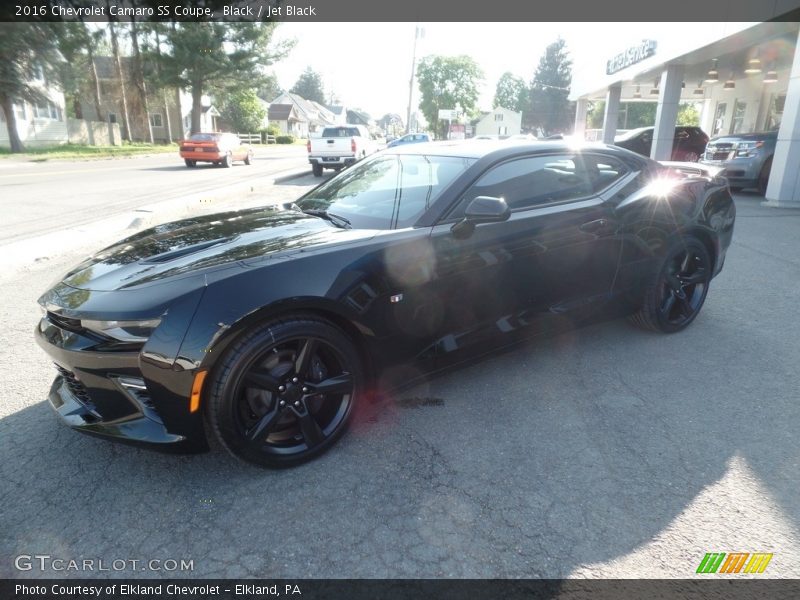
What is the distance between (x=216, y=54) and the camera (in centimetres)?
4009

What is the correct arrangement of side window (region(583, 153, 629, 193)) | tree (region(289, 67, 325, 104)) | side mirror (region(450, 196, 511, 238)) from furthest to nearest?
tree (region(289, 67, 325, 104)) < side window (region(583, 153, 629, 193)) < side mirror (region(450, 196, 511, 238))

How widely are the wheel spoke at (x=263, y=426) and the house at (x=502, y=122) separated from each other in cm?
9424

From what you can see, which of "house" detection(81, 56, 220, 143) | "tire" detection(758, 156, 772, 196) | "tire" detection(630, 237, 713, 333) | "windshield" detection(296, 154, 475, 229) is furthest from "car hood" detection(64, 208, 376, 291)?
"house" detection(81, 56, 220, 143)

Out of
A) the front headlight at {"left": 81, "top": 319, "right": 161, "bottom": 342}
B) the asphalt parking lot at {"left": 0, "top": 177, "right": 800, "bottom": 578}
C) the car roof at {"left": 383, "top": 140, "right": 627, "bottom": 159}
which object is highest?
the car roof at {"left": 383, "top": 140, "right": 627, "bottom": 159}

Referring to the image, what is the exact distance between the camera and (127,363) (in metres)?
2.17

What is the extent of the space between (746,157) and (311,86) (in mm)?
128999

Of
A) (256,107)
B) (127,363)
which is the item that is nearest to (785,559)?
(127,363)

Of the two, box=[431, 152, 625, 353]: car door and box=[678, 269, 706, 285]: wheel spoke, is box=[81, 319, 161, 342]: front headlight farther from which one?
box=[678, 269, 706, 285]: wheel spoke

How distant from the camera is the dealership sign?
1789 cm

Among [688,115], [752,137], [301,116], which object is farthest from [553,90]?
[752,137]

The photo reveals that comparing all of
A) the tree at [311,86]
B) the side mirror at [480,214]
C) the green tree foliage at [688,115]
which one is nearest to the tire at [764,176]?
the side mirror at [480,214]

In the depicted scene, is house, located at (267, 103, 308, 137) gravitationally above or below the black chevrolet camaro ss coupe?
above

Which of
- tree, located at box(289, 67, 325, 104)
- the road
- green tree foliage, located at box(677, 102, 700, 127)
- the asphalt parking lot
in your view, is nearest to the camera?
the asphalt parking lot

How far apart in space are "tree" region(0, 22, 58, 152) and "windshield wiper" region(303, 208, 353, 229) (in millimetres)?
35558
